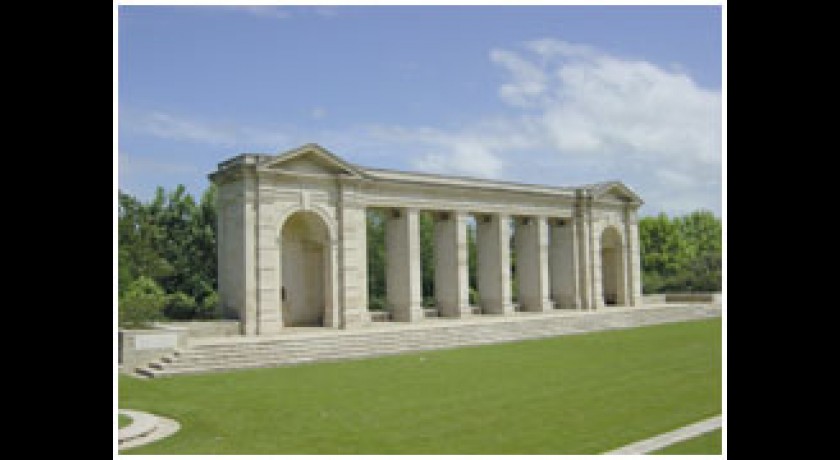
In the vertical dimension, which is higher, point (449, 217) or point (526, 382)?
point (449, 217)

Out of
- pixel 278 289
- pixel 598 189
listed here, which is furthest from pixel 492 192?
pixel 278 289

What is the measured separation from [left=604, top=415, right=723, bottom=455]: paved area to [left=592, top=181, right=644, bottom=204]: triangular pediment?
30893 mm

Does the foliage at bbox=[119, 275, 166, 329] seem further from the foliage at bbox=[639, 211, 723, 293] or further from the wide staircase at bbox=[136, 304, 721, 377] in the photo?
the foliage at bbox=[639, 211, 723, 293]

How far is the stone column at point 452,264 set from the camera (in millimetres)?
36969

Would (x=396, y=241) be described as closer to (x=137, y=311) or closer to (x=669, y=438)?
(x=137, y=311)

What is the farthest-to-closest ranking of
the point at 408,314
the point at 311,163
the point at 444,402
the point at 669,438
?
the point at 408,314 → the point at 311,163 → the point at 444,402 → the point at 669,438

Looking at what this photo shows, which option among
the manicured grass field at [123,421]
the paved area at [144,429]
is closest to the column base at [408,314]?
the paved area at [144,429]

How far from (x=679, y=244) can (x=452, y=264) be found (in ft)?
165

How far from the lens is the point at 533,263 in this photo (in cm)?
4134

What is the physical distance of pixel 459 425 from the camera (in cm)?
1365

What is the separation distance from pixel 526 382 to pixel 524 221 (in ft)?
79.4

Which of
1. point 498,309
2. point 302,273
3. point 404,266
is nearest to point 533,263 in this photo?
point 498,309

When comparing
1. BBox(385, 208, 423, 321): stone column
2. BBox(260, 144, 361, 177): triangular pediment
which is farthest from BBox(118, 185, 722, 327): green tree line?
BBox(385, 208, 423, 321): stone column
